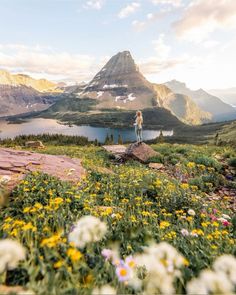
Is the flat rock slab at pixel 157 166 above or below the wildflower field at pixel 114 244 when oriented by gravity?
below

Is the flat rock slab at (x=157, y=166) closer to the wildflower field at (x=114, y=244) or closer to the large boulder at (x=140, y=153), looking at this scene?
the large boulder at (x=140, y=153)

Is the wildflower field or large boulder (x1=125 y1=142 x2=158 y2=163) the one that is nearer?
the wildflower field

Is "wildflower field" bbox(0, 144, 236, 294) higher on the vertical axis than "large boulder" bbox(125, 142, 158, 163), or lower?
higher

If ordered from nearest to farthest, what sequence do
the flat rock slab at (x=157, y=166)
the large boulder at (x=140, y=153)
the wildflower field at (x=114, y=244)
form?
the wildflower field at (x=114, y=244) → the flat rock slab at (x=157, y=166) → the large boulder at (x=140, y=153)

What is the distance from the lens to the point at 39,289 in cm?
259

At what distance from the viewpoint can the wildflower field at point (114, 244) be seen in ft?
8.22

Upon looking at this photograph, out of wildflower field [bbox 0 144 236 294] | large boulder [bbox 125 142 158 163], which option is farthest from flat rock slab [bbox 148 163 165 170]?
wildflower field [bbox 0 144 236 294]

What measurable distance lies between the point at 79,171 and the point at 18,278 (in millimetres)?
8427

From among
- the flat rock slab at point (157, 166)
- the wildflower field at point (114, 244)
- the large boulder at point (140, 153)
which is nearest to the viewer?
the wildflower field at point (114, 244)

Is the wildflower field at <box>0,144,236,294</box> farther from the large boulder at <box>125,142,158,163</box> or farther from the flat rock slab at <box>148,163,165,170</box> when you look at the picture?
the large boulder at <box>125,142,158,163</box>

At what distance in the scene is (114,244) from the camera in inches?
147

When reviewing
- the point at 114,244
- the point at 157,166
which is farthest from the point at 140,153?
the point at 114,244

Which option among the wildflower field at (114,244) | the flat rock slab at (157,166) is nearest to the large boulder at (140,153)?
the flat rock slab at (157,166)

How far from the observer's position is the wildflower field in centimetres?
251
